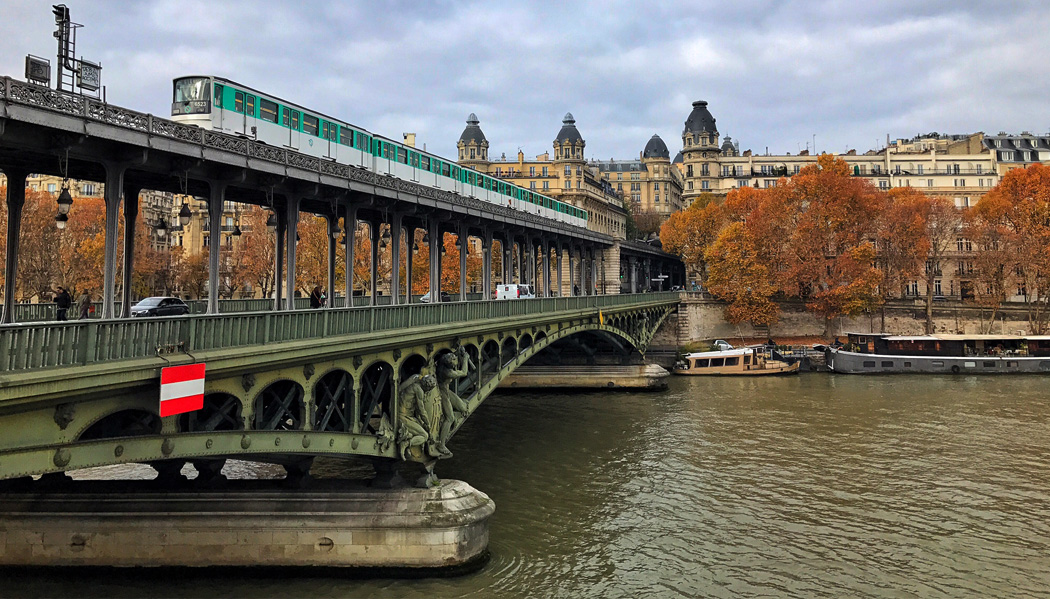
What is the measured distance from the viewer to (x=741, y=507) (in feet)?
78.7

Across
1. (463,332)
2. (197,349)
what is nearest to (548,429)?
(463,332)

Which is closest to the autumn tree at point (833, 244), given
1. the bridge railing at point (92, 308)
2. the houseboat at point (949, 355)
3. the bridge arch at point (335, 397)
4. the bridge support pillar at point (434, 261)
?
the houseboat at point (949, 355)

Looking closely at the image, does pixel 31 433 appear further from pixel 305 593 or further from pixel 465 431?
pixel 465 431

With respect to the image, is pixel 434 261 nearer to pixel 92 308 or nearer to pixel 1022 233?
pixel 92 308

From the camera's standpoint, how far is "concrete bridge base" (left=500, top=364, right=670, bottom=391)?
51.3 meters

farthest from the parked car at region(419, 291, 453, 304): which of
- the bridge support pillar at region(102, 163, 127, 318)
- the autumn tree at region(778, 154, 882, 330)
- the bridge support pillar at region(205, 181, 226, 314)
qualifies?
the autumn tree at region(778, 154, 882, 330)

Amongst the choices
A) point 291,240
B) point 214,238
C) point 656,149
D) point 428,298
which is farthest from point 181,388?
point 656,149

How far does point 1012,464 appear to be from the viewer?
94.3 ft

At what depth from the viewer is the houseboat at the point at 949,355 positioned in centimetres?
5747

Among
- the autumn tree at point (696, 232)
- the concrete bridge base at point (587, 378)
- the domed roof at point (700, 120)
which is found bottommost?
the concrete bridge base at point (587, 378)

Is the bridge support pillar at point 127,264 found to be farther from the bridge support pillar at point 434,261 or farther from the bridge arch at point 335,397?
the bridge support pillar at point 434,261

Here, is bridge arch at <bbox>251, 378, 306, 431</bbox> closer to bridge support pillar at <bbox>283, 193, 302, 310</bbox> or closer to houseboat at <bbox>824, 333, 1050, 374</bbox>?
bridge support pillar at <bbox>283, 193, 302, 310</bbox>

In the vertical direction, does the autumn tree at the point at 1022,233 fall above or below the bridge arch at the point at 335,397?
above

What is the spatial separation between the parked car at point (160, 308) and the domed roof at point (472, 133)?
106 metres
